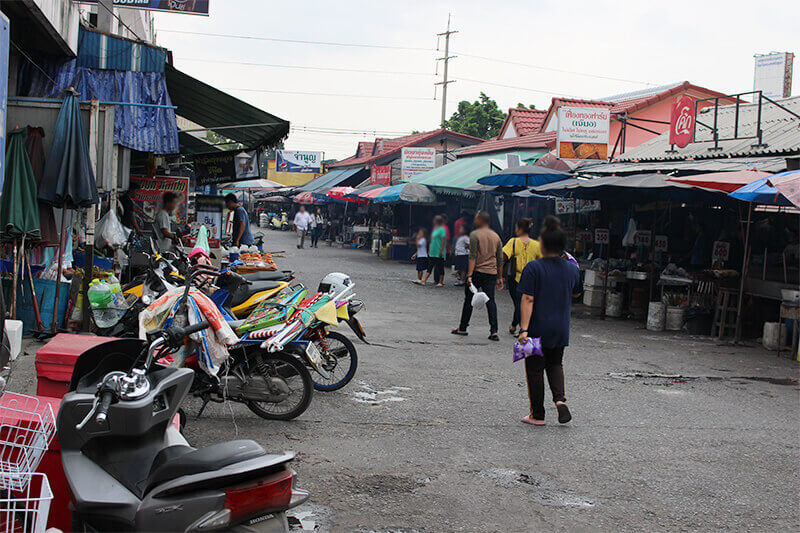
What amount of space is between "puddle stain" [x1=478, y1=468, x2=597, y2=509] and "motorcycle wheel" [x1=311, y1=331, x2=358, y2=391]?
2307mm

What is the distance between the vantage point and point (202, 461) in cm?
290

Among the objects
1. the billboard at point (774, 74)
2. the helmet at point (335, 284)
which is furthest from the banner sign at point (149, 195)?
the billboard at point (774, 74)

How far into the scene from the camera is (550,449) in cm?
579

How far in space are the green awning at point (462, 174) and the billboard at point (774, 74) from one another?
6455mm

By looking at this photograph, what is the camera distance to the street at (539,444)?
4.54 m

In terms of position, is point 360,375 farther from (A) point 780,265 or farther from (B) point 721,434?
(A) point 780,265

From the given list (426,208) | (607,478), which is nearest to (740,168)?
(607,478)

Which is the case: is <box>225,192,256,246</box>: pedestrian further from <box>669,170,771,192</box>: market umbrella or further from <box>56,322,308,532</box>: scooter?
<box>56,322,308,532</box>: scooter

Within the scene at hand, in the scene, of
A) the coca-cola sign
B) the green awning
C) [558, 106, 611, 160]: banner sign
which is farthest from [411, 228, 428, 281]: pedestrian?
the coca-cola sign

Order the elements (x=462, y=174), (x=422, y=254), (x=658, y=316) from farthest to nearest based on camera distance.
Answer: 1. (x=462, y=174)
2. (x=422, y=254)
3. (x=658, y=316)

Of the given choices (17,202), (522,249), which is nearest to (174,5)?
(17,202)

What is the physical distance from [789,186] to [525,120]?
68.6ft

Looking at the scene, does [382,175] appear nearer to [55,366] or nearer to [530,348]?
[530,348]

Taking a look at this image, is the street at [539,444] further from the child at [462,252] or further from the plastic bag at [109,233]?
the child at [462,252]
